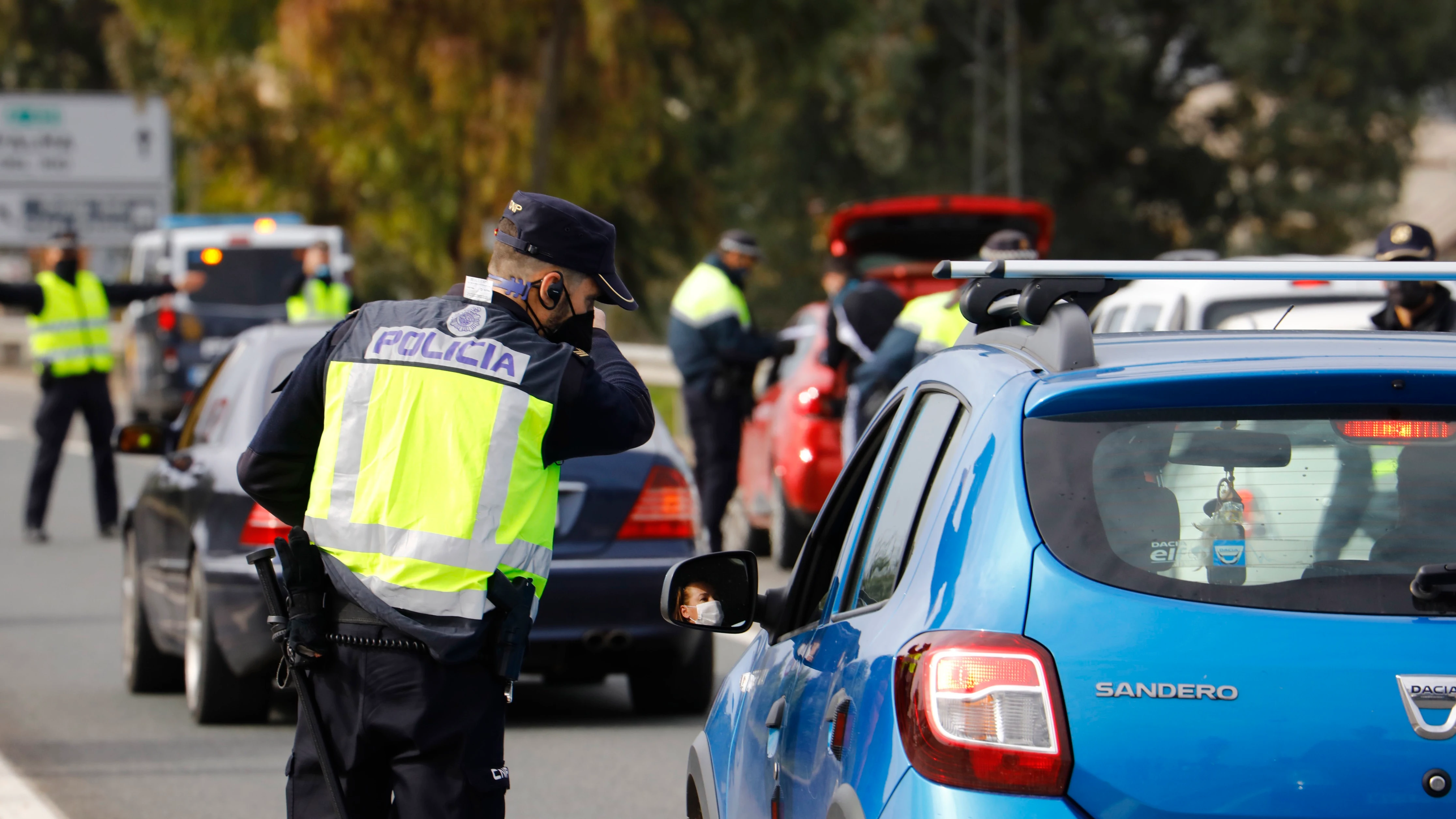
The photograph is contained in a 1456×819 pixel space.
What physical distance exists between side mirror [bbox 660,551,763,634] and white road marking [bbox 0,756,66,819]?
320cm

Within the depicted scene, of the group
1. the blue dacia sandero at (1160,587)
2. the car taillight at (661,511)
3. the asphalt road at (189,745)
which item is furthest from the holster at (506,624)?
the car taillight at (661,511)

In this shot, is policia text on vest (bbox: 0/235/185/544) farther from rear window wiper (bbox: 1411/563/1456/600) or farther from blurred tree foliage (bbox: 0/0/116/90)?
blurred tree foliage (bbox: 0/0/116/90)

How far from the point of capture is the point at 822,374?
11.7 metres

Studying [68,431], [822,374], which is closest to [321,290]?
[68,431]

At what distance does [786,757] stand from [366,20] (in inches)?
847

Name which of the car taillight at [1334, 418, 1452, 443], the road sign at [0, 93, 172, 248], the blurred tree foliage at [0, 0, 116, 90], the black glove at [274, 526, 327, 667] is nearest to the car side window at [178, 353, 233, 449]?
the black glove at [274, 526, 327, 667]

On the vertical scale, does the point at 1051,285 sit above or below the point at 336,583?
above

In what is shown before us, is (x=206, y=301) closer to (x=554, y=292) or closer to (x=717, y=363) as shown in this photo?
(x=717, y=363)

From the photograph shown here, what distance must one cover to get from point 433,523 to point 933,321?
6.66m

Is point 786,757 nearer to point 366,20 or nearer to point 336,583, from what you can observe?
point 336,583

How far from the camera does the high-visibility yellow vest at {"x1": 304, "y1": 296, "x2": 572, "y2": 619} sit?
3.70 m

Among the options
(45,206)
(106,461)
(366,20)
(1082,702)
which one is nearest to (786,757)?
(1082,702)

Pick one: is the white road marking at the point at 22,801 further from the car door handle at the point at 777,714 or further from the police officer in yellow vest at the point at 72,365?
the police officer in yellow vest at the point at 72,365

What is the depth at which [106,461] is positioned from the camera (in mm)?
14383
